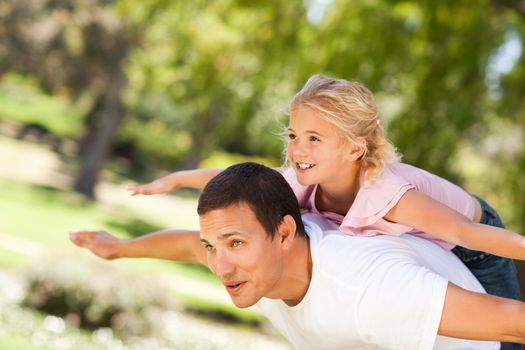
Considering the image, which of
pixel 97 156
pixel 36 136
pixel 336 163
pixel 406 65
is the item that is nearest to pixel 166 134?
pixel 36 136

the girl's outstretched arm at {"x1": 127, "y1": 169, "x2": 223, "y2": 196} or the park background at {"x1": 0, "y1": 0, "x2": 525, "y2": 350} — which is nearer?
the girl's outstretched arm at {"x1": 127, "y1": 169, "x2": 223, "y2": 196}

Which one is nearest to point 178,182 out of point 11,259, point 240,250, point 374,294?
point 240,250

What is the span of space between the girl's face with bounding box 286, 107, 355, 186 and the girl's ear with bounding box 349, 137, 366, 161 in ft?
0.04

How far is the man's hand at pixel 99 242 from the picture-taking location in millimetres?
3676

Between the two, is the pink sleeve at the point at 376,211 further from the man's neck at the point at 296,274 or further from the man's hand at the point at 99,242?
the man's hand at the point at 99,242

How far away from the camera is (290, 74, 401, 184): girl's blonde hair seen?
2.96 m

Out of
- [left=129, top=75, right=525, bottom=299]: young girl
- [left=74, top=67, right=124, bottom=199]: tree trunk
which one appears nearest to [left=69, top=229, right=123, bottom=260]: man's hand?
[left=129, top=75, right=525, bottom=299]: young girl

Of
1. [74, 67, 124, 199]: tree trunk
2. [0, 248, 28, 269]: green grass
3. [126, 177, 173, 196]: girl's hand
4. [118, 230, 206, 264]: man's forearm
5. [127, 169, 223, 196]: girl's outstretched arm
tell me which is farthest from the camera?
[74, 67, 124, 199]: tree trunk

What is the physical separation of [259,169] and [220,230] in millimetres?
249

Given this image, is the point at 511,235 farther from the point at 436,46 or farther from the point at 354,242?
the point at 436,46

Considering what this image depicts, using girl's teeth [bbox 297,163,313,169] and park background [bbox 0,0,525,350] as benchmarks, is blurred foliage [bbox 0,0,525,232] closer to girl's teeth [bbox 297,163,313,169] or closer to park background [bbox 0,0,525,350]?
park background [bbox 0,0,525,350]

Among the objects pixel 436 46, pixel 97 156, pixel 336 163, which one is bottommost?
pixel 336 163

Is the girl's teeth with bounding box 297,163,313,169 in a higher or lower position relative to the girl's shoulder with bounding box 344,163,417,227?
higher

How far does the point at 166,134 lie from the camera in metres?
36.9
